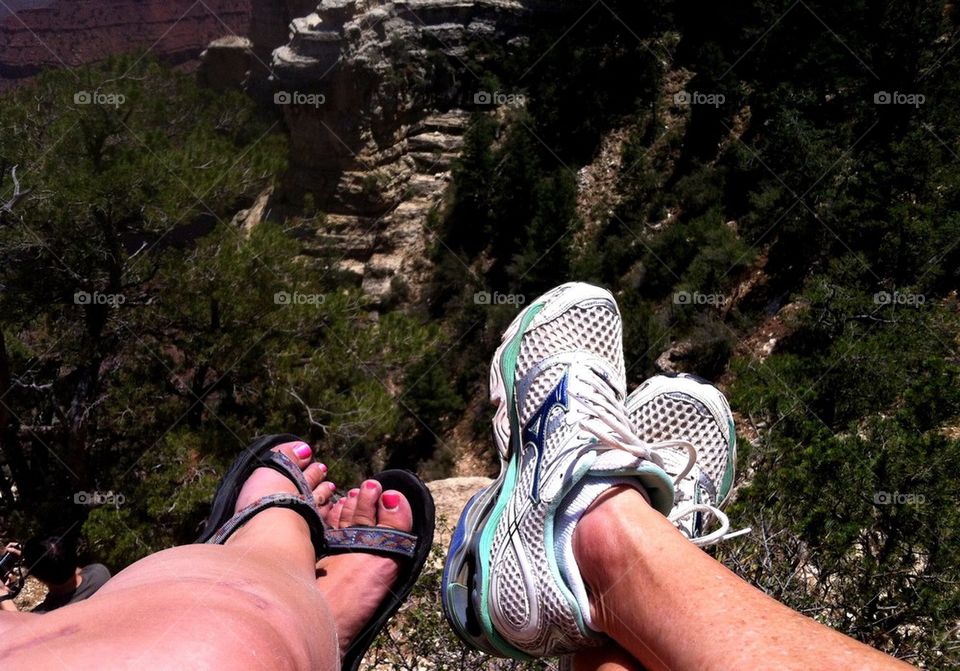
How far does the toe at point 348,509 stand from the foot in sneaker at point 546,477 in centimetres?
33

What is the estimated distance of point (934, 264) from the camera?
7.77 meters

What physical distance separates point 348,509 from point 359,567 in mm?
192

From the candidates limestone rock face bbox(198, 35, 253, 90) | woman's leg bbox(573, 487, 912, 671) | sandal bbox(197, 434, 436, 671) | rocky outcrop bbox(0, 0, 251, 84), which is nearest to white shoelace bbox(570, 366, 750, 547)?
woman's leg bbox(573, 487, 912, 671)

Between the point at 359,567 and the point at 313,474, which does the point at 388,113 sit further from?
the point at 359,567

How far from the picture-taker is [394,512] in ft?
5.95

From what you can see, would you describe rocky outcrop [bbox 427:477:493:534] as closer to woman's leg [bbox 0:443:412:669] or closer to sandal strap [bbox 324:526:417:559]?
sandal strap [bbox 324:526:417:559]

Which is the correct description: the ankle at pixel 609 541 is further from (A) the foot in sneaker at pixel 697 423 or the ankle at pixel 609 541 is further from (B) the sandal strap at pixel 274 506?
(B) the sandal strap at pixel 274 506

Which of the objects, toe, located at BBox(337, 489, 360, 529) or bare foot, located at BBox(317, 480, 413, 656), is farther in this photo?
toe, located at BBox(337, 489, 360, 529)

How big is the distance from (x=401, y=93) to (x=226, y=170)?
1134 cm

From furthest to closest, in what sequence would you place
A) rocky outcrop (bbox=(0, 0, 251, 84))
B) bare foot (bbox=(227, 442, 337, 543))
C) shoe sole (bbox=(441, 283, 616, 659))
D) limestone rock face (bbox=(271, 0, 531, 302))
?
rocky outcrop (bbox=(0, 0, 251, 84)) → limestone rock face (bbox=(271, 0, 531, 302)) → bare foot (bbox=(227, 442, 337, 543)) → shoe sole (bbox=(441, 283, 616, 659))

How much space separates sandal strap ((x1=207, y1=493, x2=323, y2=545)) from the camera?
1.48m

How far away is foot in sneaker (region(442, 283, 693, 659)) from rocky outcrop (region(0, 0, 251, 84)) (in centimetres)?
2718

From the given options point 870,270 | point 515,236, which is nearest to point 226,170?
point 870,270

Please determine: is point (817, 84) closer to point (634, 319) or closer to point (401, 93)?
point (634, 319)
